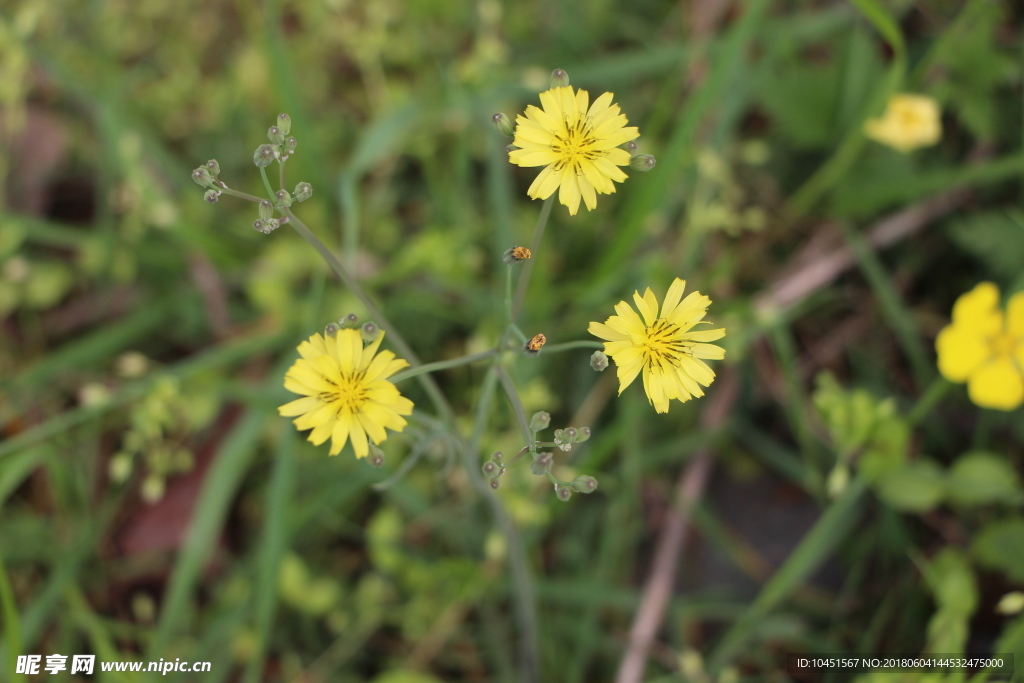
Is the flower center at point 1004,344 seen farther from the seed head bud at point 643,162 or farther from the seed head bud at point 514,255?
the seed head bud at point 514,255

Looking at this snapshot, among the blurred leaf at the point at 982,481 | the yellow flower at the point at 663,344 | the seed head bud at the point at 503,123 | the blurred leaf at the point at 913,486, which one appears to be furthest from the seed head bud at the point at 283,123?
the blurred leaf at the point at 982,481

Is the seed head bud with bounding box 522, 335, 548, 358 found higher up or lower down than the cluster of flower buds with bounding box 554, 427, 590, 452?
higher up

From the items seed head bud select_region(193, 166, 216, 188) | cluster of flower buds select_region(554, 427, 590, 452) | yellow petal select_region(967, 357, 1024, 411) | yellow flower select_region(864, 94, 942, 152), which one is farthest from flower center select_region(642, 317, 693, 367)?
yellow flower select_region(864, 94, 942, 152)

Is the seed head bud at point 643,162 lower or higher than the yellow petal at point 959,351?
higher

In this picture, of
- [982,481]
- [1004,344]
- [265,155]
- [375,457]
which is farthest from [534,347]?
[982,481]

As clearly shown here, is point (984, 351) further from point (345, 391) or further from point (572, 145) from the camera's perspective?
point (345, 391)

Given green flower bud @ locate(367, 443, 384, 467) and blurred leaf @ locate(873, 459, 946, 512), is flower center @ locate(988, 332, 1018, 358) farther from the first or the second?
green flower bud @ locate(367, 443, 384, 467)
